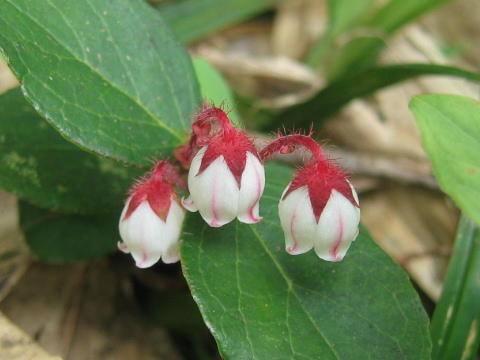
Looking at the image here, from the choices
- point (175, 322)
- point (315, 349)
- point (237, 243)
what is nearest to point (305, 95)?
point (175, 322)

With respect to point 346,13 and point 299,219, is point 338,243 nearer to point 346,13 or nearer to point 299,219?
point 299,219

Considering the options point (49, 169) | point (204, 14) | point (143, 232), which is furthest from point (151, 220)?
point (204, 14)

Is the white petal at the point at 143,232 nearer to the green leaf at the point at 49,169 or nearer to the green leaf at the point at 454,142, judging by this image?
the green leaf at the point at 49,169

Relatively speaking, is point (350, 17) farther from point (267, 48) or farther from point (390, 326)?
point (390, 326)

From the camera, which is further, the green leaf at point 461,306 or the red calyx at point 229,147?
the green leaf at point 461,306

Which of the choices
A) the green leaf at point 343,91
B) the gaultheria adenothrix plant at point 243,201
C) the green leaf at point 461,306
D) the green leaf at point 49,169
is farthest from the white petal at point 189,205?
the green leaf at point 343,91

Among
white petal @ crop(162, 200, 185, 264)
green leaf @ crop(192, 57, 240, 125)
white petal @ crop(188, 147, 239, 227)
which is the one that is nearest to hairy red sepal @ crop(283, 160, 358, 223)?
white petal @ crop(188, 147, 239, 227)

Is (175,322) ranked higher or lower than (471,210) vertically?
lower
